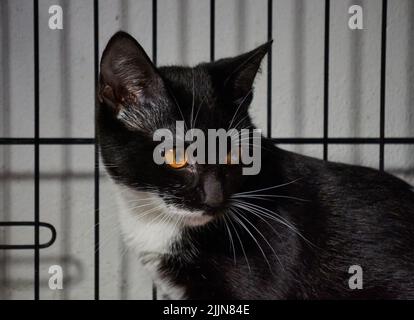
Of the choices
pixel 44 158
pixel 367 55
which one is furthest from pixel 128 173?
pixel 367 55

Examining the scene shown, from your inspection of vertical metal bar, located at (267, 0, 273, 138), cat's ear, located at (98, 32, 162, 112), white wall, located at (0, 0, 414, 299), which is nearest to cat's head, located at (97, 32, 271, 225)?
cat's ear, located at (98, 32, 162, 112)

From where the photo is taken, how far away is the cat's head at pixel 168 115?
96cm

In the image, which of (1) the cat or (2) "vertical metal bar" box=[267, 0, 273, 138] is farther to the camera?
(2) "vertical metal bar" box=[267, 0, 273, 138]

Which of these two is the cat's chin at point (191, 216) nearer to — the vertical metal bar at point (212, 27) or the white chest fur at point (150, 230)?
the white chest fur at point (150, 230)

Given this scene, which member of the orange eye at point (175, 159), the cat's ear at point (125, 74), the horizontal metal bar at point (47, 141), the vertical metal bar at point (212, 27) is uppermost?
the vertical metal bar at point (212, 27)

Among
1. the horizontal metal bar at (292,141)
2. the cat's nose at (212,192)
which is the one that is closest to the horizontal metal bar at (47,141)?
the horizontal metal bar at (292,141)

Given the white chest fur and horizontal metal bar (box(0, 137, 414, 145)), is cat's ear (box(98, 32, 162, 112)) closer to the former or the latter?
the white chest fur

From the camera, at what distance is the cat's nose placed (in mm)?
958

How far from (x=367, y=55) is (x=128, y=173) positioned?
868 millimetres

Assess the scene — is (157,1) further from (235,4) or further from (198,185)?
(198,185)

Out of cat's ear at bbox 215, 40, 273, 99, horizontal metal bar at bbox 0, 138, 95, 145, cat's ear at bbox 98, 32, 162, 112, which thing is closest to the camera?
cat's ear at bbox 98, 32, 162, 112

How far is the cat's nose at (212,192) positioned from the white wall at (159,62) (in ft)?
1.75

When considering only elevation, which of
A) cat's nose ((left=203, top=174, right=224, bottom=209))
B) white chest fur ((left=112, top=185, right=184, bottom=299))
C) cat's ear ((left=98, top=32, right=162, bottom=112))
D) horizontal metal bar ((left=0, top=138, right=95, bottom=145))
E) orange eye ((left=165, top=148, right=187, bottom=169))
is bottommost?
white chest fur ((left=112, top=185, right=184, bottom=299))

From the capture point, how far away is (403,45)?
4.84 feet
